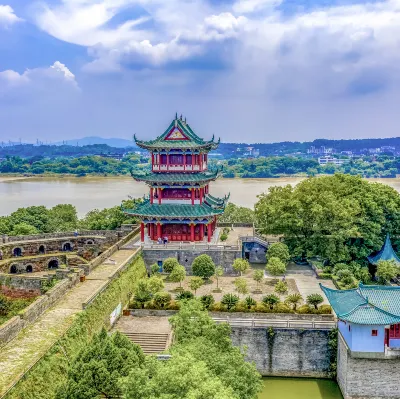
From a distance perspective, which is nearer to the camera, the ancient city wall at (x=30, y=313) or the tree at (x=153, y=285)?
the ancient city wall at (x=30, y=313)

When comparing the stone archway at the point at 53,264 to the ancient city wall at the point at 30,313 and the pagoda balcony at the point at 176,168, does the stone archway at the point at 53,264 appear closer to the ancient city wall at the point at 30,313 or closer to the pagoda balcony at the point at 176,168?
the pagoda balcony at the point at 176,168

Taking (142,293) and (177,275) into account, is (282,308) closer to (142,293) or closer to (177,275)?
(177,275)

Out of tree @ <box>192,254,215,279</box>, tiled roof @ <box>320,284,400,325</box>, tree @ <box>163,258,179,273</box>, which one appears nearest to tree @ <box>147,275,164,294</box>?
tree @ <box>192,254,215,279</box>

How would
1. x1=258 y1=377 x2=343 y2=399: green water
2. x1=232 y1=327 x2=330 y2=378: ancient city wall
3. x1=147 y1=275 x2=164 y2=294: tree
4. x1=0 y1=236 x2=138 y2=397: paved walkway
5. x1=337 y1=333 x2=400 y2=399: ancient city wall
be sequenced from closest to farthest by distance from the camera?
x1=0 y1=236 x2=138 y2=397: paved walkway < x1=337 y1=333 x2=400 y2=399: ancient city wall < x1=258 y1=377 x2=343 y2=399: green water < x1=232 y1=327 x2=330 y2=378: ancient city wall < x1=147 y1=275 x2=164 y2=294: tree

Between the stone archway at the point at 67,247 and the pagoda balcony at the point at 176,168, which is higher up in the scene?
the pagoda balcony at the point at 176,168

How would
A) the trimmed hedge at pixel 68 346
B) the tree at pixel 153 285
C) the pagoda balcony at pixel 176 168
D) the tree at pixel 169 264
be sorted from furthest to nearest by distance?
the pagoda balcony at pixel 176 168
the tree at pixel 169 264
the tree at pixel 153 285
the trimmed hedge at pixel 68 346

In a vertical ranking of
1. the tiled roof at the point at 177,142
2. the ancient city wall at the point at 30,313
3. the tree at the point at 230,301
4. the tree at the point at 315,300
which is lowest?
the tree at the point at 230,301

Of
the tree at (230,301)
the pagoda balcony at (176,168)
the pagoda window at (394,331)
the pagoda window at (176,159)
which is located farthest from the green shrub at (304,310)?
the pagoda window at (176,159)

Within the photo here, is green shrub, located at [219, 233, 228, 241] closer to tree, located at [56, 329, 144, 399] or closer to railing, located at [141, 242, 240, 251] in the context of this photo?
railing, located at [141, 242, 240, 251]
